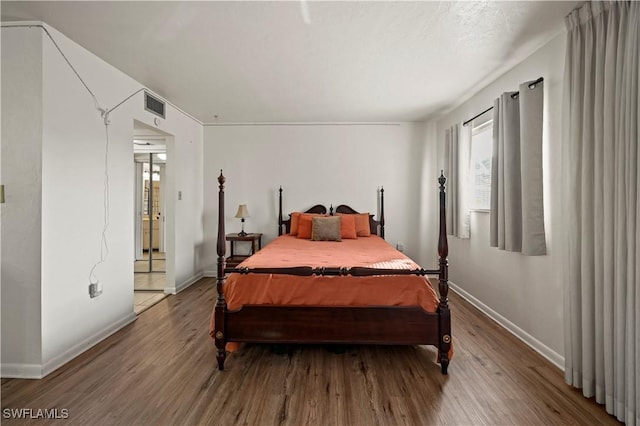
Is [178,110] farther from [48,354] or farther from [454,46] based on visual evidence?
[454,46]

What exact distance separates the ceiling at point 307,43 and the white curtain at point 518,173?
43cm

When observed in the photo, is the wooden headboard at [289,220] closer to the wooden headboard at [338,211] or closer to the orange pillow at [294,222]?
the wooden headboard at [338,211]

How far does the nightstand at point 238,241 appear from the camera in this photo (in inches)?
169

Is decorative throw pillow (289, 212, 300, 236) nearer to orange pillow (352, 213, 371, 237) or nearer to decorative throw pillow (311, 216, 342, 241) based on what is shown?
decorative throw pillow (311, 216, 342, 241)

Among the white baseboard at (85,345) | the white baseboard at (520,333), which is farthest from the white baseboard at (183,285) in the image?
the white baseboard at (520,333)

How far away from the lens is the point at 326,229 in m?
4.02

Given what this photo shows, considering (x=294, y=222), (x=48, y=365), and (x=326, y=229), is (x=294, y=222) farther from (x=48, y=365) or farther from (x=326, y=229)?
(x=48, y=365)

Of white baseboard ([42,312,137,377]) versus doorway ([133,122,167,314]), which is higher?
doorway ([133,122,167,314])

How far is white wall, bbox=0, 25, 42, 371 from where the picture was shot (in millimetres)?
2115

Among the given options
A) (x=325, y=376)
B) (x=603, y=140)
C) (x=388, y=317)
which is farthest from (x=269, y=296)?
(x=603, y=140)

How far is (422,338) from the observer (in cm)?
217

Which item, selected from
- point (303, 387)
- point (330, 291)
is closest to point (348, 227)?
point (330, 291)

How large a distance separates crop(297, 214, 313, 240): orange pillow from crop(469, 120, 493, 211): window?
6.70 ft

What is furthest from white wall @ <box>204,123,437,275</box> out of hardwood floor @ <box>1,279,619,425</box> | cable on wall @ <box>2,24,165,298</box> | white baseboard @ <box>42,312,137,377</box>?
hardwood floor @ <box>1,279,619,425</box>
